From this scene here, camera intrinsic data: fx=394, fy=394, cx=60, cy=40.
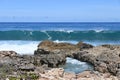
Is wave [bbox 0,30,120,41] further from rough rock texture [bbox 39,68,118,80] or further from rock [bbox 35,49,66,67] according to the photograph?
rough rock texture [bbox 39,68,118,80]

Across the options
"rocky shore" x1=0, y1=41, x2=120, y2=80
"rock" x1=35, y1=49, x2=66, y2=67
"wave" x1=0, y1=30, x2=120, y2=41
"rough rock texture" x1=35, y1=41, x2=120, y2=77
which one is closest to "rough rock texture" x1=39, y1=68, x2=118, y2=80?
"rocky shore" x1=0, y1=41, x2=120, y2=80

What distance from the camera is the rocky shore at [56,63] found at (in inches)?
555

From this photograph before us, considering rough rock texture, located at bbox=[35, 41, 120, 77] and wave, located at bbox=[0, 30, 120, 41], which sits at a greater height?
rough rock texture, located at bbox=[35, 41, 120, 77]

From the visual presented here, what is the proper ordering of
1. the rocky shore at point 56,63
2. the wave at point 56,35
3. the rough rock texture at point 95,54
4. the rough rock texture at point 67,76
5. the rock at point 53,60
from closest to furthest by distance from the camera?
the rough rock texture at point 67,76 → the rocky shore at point 56,63 → the rough rock texture at point 95,54 → the rock at point 53,60 → the wave at point 56,35

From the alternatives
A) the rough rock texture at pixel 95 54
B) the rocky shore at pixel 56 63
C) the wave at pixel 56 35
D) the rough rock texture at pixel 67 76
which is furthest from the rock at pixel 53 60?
the wave at pixel 56 35

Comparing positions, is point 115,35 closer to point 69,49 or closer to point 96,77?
point 69,49

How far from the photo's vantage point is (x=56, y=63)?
20578 mm

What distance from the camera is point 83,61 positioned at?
22453 mm

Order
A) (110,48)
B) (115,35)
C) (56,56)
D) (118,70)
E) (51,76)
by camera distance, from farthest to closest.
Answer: (115,35) < (110,48) < (56,56) < (118,70) < (51,76)

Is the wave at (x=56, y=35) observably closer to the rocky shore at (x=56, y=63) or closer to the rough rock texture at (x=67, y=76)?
the rocky shore at (x=56, y=63)

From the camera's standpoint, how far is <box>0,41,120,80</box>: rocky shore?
555 inches

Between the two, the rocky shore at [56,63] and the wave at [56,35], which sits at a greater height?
the rocky shore at [56,63]

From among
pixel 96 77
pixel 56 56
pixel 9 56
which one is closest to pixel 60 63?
pixel 56 56

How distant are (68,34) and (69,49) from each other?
27.0m
